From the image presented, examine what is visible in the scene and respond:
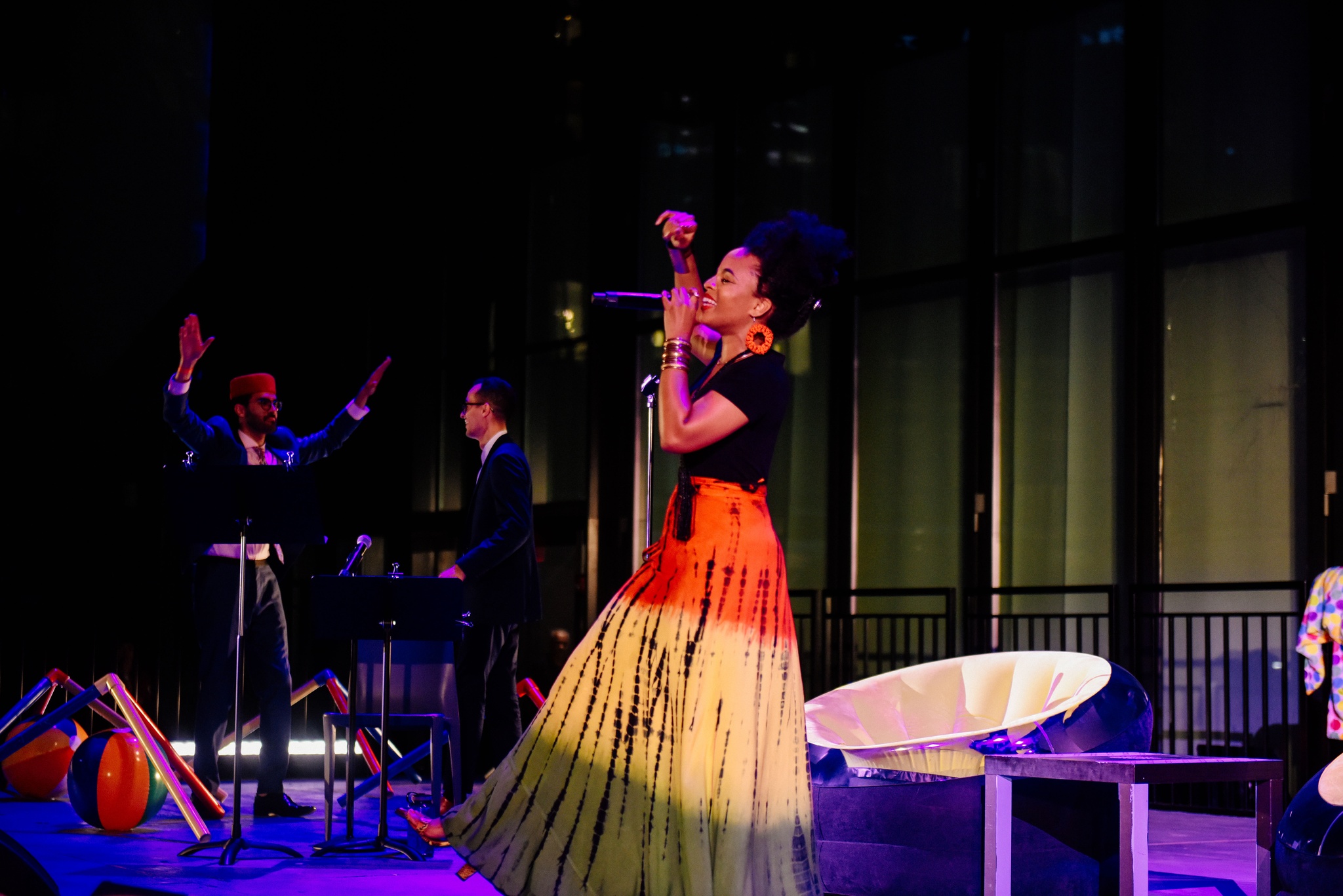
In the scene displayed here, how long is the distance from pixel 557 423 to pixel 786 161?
3.19 meters

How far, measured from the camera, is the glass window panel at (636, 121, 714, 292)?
11.5 metres

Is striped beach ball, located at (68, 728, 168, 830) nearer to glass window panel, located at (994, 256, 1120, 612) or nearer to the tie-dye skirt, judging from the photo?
the tie-dye skirt

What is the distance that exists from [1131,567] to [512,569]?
417 cm

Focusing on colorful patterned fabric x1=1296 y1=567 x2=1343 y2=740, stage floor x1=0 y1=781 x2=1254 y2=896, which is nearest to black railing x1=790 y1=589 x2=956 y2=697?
stage floor x1=0 y1=781 x2=1254 y2=896

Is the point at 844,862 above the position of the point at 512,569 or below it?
below

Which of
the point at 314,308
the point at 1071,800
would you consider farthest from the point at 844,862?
the point at 314,308

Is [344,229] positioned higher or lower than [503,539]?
higher

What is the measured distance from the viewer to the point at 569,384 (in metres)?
12.5

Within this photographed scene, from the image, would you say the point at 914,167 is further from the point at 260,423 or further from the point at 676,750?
the point at 676,750

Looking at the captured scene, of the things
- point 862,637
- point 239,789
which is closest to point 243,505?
point 239,789

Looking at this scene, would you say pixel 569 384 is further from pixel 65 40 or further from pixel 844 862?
pixel 844 862

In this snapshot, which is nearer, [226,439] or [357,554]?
[357,554]

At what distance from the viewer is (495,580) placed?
19.5 feet

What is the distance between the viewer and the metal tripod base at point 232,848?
4.97 meters
